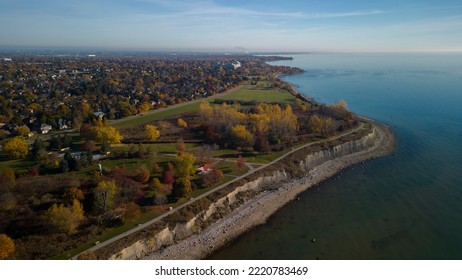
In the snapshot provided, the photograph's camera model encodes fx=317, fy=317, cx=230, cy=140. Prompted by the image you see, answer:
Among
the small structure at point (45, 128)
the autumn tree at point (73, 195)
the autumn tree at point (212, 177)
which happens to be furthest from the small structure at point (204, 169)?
the small structure at point (45, 128)

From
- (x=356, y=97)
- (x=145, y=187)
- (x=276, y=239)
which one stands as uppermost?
(x=356, y=97)

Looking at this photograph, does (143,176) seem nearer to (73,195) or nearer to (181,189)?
(181,189)

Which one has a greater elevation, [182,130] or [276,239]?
[182,130]

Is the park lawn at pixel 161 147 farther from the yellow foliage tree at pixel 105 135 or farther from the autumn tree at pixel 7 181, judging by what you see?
the autumn tree at pixel 7 181

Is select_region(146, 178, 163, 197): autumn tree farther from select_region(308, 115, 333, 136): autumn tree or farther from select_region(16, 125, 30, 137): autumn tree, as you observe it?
select_region(308, 115, 333, 136): autumn tree

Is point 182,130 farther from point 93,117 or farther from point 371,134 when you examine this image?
point 371,134

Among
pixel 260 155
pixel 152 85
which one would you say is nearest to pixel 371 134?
pixel 260 155

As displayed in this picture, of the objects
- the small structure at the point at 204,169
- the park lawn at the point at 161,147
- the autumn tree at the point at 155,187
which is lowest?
the autumn tree at the point at 155,187
